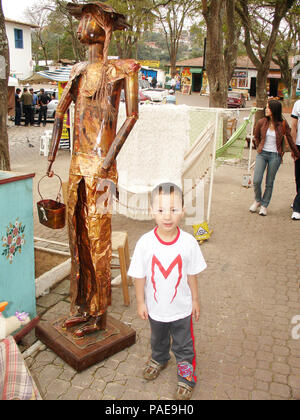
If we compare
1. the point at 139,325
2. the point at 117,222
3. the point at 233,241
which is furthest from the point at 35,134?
the point at 139,325

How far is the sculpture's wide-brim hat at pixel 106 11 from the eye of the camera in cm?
248

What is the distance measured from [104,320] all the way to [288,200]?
5317 millimetres

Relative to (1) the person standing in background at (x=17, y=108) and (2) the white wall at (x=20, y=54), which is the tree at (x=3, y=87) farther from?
(2) the white wall at (x=20, y=54)

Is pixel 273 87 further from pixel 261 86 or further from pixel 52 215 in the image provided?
pixel 52 215

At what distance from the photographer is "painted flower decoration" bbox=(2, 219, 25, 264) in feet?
8.80

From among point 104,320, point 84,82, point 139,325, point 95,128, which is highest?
point 84,82

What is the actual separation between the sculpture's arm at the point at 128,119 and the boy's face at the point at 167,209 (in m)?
0.49

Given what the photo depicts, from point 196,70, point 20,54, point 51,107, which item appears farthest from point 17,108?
point 196,70

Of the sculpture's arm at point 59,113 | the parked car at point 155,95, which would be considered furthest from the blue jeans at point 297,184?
the parked car at point 155,95

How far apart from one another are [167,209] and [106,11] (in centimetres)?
140

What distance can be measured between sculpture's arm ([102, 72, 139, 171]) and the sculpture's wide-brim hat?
0.41m

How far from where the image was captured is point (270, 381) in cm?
261
